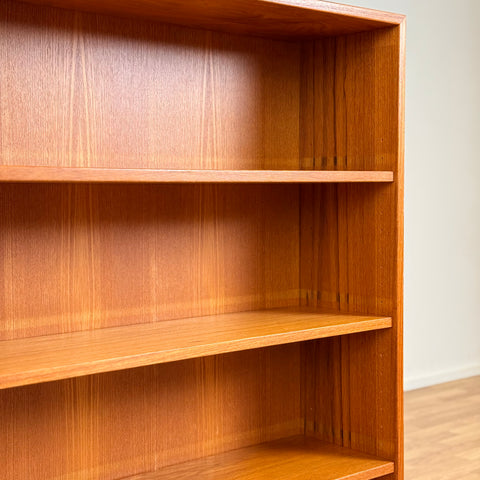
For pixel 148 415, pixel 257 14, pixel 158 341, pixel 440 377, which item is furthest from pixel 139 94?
pixel 440 377

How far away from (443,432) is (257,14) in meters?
2.01

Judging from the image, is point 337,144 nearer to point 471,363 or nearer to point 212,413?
point 212,413

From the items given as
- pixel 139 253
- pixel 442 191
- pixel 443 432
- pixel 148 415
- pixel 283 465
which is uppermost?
pixel 442 191

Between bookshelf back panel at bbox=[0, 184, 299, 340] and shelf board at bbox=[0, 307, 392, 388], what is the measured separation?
0.04m

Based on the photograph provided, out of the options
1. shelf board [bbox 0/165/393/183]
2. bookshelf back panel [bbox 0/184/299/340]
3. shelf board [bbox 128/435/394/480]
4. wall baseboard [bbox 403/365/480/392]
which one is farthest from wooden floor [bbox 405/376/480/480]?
shelf board [bbox 0/165/393/183]

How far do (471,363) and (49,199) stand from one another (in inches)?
124

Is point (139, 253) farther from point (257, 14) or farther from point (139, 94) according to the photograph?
point (257, 14)

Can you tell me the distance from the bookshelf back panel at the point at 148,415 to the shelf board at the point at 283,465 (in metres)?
0.03

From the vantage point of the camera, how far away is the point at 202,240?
2000 millimetres

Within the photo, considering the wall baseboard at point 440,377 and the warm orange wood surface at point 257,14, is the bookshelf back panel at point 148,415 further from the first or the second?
the wall baseboard at point 440,377

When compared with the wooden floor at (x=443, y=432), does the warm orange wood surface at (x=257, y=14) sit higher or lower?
higher

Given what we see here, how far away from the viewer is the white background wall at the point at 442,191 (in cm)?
394

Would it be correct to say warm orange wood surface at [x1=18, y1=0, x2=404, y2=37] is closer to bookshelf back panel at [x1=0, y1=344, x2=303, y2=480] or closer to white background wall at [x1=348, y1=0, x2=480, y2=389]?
bookshelf back panel at [x1=0, y1=344, x2=303, y2=480]

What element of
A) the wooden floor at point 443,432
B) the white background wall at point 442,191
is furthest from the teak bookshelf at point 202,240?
the white background wall at point 442,191
